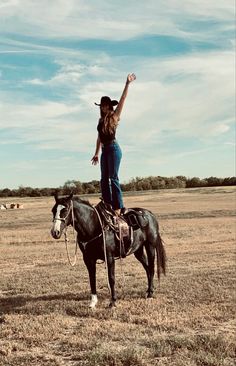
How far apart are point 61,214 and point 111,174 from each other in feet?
4.44

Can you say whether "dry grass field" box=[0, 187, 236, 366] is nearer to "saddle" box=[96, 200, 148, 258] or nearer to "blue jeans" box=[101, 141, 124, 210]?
"saddle" box=[96, 200, 148, 258]

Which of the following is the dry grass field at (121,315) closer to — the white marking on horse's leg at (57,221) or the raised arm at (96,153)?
the white marking on horse's leg at (57,221)

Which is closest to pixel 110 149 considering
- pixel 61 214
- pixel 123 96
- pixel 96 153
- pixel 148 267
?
pixel 96 153

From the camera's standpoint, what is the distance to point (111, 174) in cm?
1029

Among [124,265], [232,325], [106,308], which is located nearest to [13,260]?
[124,265]

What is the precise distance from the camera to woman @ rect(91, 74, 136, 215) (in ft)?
32.5

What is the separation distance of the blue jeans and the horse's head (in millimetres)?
918

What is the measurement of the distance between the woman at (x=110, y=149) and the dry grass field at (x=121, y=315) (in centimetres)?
217

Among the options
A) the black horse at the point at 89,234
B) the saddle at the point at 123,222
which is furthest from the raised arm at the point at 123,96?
the saddle at the point at 123,222

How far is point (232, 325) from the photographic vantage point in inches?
367

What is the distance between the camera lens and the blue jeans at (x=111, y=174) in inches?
400

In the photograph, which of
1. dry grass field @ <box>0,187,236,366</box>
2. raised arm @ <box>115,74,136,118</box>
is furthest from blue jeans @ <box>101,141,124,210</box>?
dry grass field @ <box>0,187,236,366</box>

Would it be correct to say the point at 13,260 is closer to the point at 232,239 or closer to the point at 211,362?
the point at 232,239

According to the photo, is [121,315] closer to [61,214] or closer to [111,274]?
[111,274]
